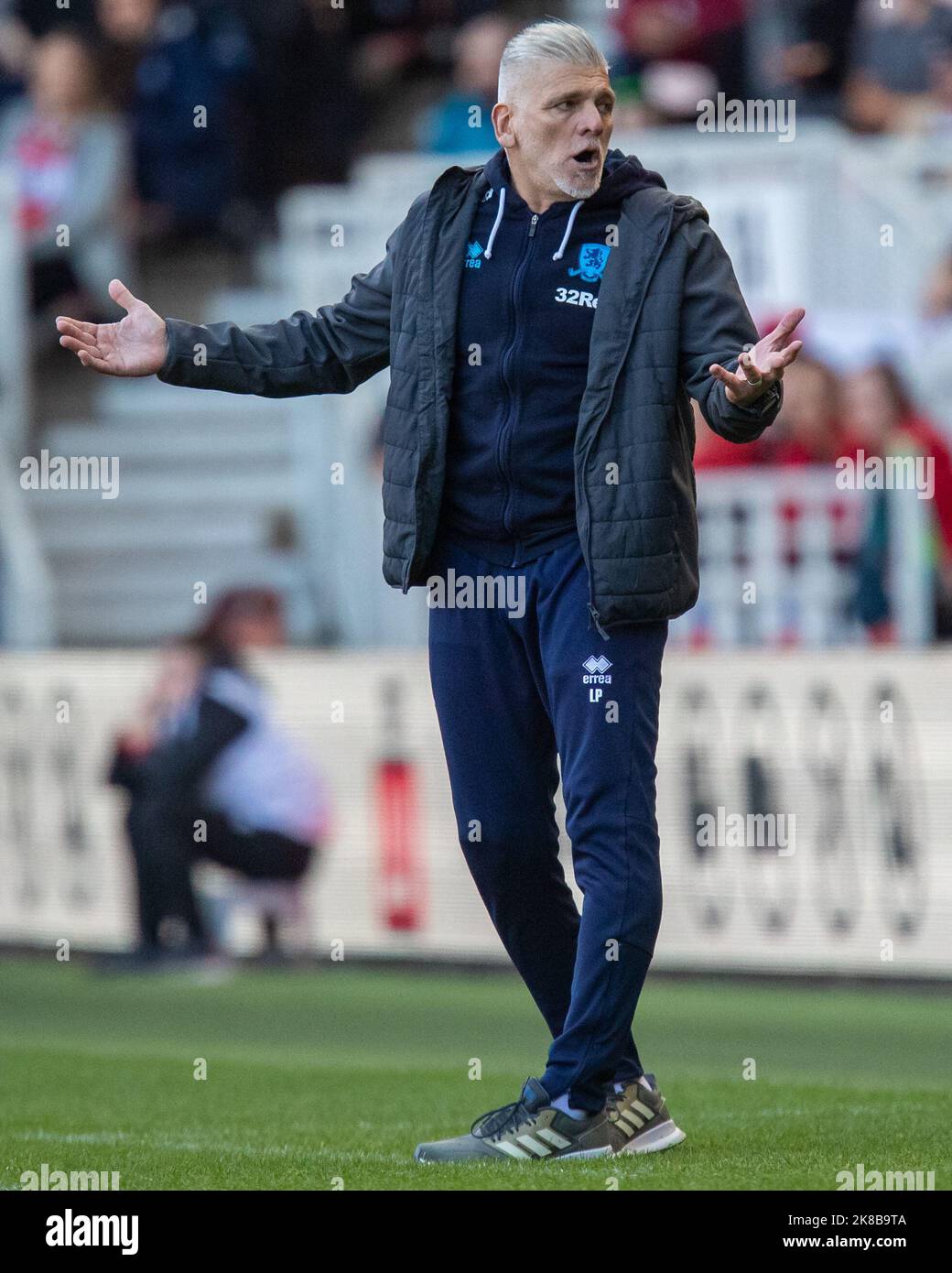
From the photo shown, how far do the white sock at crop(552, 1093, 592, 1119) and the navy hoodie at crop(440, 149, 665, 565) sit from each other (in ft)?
3.39

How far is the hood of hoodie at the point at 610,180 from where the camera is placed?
461cm

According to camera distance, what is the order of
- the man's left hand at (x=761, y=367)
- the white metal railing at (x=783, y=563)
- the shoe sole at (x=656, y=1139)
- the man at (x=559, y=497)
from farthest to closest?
the white metal railing at (x=783, y=563) → the shoe sole at (x=656, y=1139) → the man at (x=559, y=497) → the man's left hand at (x=761, y=367)

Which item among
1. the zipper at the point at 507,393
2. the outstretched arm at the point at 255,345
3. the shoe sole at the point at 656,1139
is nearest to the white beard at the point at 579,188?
the zipper at the point at 507,393

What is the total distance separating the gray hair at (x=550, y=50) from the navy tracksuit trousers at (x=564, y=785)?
2.98 feet

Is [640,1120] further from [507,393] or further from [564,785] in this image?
[507,393]

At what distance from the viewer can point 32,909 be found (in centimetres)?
1006

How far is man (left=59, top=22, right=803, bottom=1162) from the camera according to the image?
4.45 m

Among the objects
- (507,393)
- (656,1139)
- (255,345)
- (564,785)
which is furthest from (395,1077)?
(507,393)

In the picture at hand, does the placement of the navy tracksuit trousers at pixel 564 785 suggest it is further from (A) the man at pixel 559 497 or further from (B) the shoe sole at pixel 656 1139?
(B) the shoe sole at pixel 656 1139

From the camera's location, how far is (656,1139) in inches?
182

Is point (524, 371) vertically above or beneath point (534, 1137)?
above

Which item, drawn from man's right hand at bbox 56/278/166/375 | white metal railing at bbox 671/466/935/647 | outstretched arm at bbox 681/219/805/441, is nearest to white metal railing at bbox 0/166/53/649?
white metal railing at bbox 671/466/935/647

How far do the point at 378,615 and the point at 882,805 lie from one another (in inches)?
123

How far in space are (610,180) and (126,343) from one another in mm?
1028
